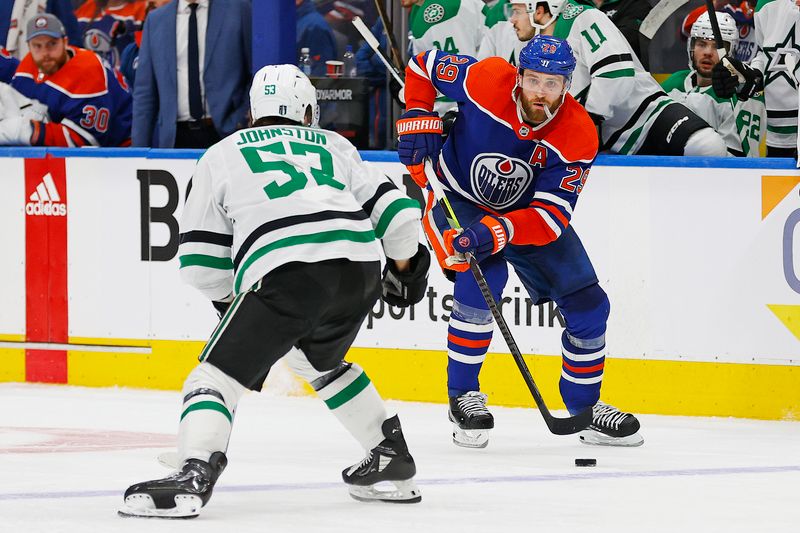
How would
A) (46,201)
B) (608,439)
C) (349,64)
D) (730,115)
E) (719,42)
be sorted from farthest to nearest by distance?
(349,64) < (46,201) < (730,115) < (719,42) < (608,439)

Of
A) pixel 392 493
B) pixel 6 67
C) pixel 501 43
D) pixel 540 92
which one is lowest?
pixel 392 493

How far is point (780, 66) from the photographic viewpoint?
19.6 ft

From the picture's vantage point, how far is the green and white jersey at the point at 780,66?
595 cm

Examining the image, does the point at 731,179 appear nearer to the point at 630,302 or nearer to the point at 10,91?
the point at 630,302

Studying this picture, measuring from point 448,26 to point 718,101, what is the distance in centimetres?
120

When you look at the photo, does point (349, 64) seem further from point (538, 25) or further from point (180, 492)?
point (180, 492)

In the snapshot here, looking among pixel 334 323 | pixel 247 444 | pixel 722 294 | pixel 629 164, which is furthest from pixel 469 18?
pixel 334 323

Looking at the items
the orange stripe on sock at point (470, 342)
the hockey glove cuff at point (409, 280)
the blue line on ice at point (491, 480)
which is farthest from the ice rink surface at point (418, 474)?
the hockey glove cuff at point (409, 280)

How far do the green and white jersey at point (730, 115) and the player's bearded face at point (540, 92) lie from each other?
Answer: 4.25 ft

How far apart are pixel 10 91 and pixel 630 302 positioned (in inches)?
117

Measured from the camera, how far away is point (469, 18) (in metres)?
6.69

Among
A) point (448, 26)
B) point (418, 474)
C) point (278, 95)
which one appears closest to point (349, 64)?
point (448, 26)

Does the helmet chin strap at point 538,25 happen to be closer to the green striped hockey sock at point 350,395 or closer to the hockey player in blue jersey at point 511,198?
the hockey player in blue jersey at point 511,198

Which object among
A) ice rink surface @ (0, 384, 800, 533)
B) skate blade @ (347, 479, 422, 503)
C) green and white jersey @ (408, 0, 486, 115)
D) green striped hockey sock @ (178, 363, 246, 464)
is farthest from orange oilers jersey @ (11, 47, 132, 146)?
green striped hockey sock @ (178, 363, 246, 464)
